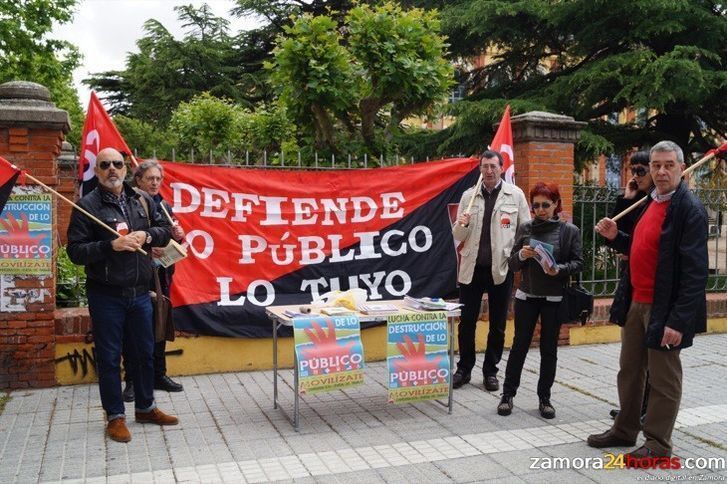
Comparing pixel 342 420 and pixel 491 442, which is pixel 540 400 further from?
pixel 342 420

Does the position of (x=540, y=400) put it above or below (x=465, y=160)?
below

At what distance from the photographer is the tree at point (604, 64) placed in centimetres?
1123

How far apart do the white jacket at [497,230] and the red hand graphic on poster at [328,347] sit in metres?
1.59

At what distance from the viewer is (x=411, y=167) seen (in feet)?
24.7

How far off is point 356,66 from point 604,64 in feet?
16.6

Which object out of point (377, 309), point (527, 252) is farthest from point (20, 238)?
point (527, 252)

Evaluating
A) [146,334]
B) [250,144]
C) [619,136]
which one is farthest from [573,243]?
[250,144]

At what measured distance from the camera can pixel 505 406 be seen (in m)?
5.57

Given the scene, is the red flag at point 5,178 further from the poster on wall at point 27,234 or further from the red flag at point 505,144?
the red flag at point 505,144

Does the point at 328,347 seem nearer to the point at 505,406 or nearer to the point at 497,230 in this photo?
the point at 505,406

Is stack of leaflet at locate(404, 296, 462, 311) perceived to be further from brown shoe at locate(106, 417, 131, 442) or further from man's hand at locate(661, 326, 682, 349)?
brown shoe at locate(106, 417, 131, 442)

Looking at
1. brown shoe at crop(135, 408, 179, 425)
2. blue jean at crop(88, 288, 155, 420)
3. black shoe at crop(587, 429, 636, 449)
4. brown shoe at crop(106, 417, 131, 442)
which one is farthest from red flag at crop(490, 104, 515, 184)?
brown shoe at crop(106, 417, 131, 442)

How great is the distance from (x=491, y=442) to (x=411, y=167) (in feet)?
11.4

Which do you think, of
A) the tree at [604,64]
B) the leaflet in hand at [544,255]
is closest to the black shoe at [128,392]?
the leaflet in hand at [544,255]
